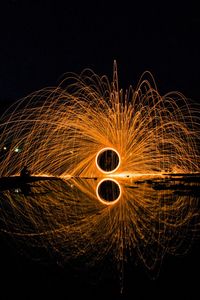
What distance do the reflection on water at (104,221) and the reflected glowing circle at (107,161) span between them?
4.81m

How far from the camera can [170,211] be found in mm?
6328

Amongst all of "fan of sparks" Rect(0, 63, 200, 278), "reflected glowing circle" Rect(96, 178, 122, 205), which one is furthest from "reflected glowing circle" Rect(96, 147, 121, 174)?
"reflected glowing circle" Rect(96, 178, 122, 205)

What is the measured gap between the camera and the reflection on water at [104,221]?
4305 millimetres

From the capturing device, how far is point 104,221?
5.55 meters

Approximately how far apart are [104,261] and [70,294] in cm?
89

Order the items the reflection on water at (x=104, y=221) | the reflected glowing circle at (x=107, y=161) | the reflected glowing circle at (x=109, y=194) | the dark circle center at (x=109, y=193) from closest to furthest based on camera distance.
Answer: the reflection on water at (x=104, y=221)
the reflected glowing circle at (x=109, y=194)
the dark circle center at (x=109, y=193)
the reflected glowing circle at (x=107, y=161)

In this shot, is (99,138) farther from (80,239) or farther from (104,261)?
(104,261)

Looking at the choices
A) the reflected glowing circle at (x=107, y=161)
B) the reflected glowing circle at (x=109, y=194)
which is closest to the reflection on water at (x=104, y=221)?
the reflected glowing circle at (x=109, y=194)

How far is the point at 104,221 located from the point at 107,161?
846 cm

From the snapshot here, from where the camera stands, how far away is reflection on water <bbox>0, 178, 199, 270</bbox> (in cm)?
430

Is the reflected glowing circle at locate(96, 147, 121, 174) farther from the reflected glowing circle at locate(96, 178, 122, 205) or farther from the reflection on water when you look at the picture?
the reflection on water

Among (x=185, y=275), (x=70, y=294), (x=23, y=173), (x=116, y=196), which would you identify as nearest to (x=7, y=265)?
(x=70, y=294)

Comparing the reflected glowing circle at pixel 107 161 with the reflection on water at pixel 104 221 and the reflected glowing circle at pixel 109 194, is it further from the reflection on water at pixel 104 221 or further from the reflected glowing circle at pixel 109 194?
the reflection on water at pixel 104 221

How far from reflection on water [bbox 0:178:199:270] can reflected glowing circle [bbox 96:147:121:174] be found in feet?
15.8
